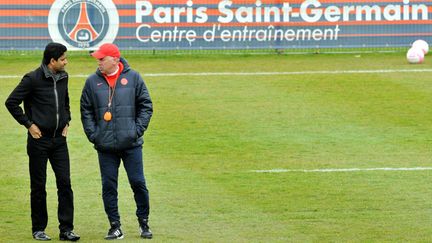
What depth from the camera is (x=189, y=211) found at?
42.1ft

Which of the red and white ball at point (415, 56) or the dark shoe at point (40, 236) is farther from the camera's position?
the red and white ball at point (415, 56)

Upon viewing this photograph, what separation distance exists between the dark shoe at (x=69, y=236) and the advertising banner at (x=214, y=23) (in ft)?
53.7

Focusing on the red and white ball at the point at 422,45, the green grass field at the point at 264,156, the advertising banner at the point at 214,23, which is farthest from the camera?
the advertising banner at the point at 214,23

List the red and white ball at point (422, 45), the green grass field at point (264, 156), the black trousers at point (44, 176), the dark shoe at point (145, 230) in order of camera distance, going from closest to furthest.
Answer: the black trousers at point (44, 176), the dark shoe at point (145, 230), the green grass field at point (264, 156), the red and white ball at point (422, 45)

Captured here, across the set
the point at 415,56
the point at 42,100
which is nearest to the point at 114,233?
the point at 42,100

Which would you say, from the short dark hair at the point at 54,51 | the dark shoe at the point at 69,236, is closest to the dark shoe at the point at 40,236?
the dark shoe at the point at 69,236

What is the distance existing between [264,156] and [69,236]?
559 centimetres

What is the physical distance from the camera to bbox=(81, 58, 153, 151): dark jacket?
11.2 meters

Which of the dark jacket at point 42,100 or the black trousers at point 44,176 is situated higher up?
the dark jacket at point 42,100

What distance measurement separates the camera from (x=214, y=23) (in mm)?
27844

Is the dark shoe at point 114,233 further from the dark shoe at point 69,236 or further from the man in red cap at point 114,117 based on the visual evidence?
the dark shoe at point 69,236

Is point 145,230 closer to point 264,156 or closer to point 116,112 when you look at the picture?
point 116,112

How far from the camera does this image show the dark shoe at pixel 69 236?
37.2 feet

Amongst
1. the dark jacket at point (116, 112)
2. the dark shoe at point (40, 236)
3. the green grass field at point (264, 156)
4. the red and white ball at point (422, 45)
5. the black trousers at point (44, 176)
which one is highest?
the dark jacket at point (116, 112)
